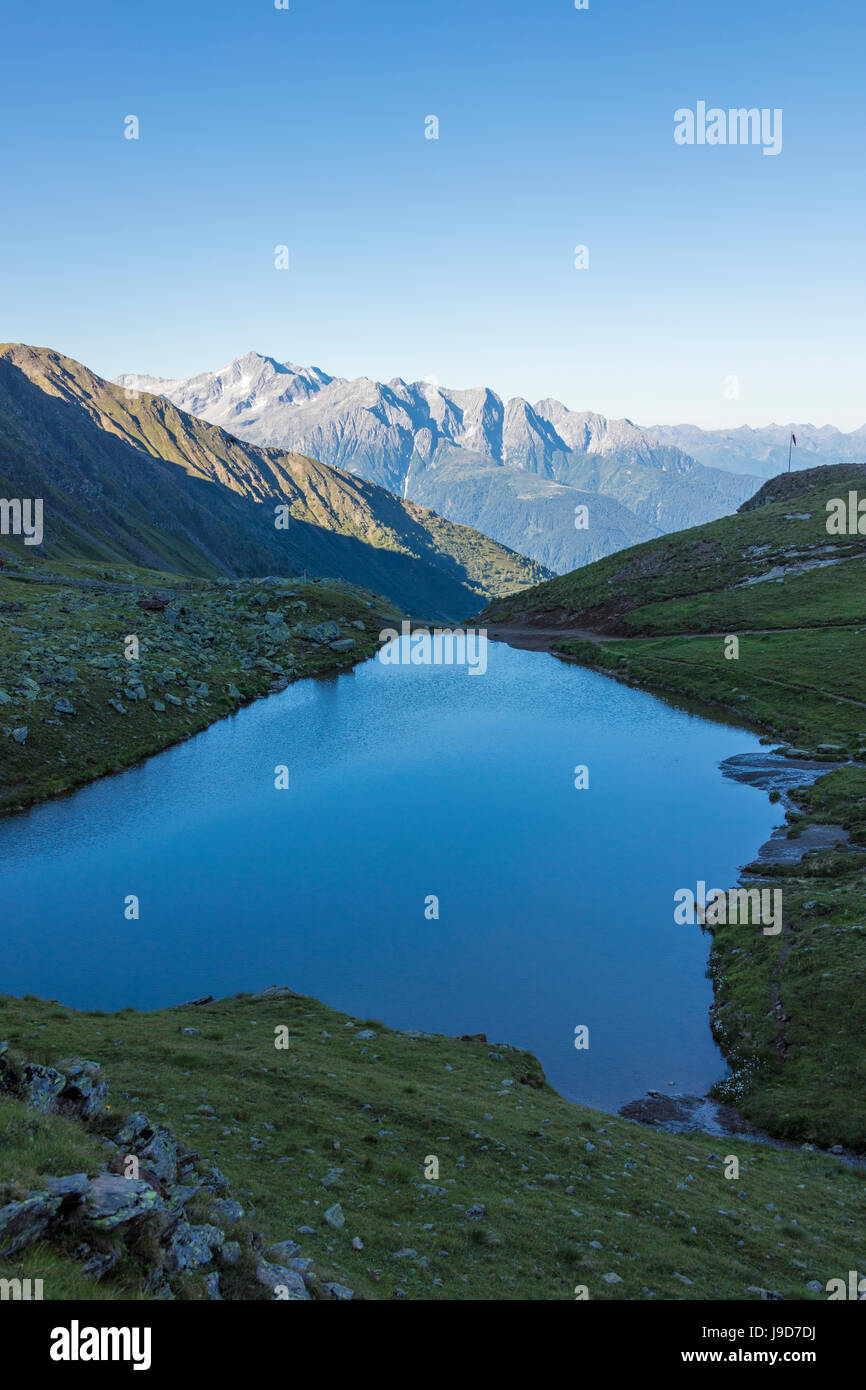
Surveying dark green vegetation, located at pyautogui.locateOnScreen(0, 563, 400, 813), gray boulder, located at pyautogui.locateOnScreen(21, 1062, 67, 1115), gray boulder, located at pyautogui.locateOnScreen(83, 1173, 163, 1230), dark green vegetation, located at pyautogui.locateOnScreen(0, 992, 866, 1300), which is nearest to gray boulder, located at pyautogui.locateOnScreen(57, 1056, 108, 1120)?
gray boulder, located at pyautogui.locateOnScreen(21, 1062, 67, 1115)

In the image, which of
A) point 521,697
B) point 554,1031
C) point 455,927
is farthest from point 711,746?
point 554,1031

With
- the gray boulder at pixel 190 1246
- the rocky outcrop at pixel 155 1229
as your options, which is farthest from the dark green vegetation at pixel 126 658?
the gray boulder at pixel 190 1246

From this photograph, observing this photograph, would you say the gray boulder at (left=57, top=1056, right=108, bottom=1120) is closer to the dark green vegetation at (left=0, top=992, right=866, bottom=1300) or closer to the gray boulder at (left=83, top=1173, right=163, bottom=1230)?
the dark green vegetation at (left=0, top=992, right=866, bottom=1300)

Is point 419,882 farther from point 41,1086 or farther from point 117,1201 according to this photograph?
point 117,1201

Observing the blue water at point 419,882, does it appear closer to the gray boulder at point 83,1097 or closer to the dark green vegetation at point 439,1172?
the dark green vegetation at point 439,1172
